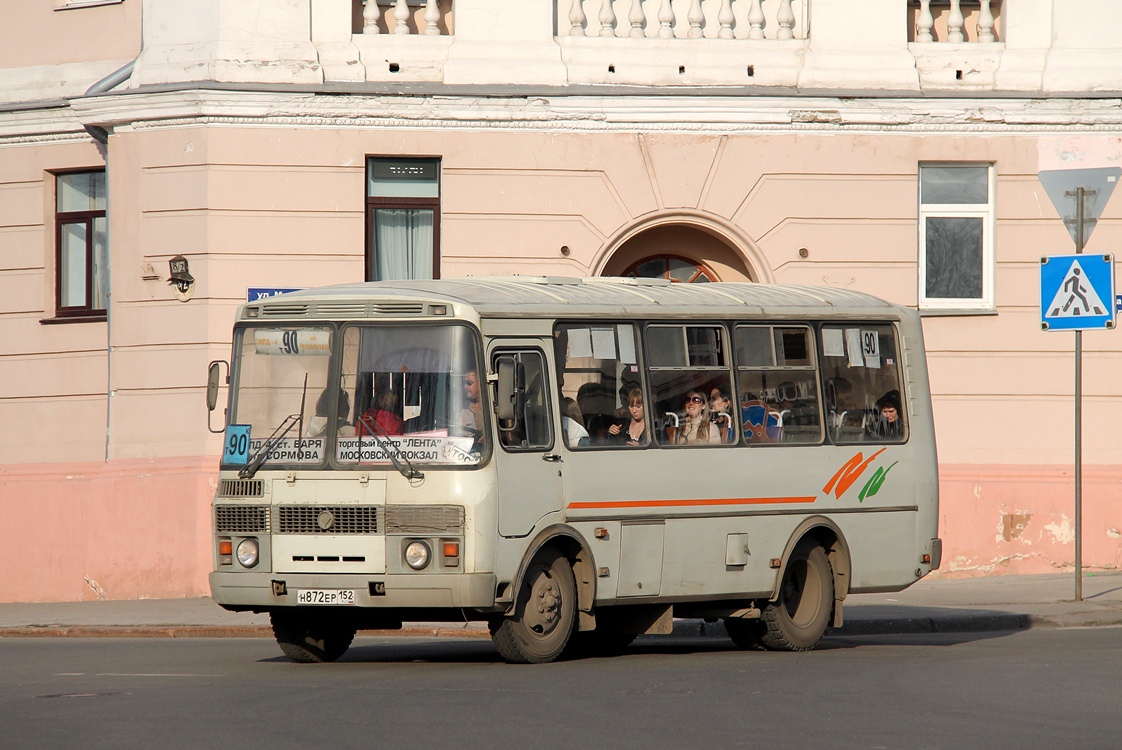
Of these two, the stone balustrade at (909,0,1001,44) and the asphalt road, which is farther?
the stone balustrade at (909,0,1001,44)

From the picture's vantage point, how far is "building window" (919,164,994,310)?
2000 cm

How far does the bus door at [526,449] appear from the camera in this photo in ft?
37.8

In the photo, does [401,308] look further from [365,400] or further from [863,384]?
[863,384]

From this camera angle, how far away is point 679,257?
68.4ft

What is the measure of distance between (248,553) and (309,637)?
3.24 ft

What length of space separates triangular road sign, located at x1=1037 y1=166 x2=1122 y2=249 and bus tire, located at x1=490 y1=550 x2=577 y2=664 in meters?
7.28

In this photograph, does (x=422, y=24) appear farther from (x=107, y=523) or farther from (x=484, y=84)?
(x=107, y=523)

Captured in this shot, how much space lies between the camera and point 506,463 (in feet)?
37.9

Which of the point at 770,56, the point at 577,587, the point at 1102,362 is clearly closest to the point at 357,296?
the point at 577,587

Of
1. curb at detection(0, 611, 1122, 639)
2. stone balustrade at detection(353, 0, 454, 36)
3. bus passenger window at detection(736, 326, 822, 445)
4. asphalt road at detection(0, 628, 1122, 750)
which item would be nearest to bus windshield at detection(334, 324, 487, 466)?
asphalt road at detection(0, 628, 1122, 750)

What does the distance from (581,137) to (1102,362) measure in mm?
6422

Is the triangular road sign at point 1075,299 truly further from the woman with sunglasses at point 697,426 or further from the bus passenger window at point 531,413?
the bus passenger window at point 531,413

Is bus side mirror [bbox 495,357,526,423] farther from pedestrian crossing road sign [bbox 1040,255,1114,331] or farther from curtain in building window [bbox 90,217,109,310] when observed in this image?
curtain in building window [bbox 90,217,109,310]

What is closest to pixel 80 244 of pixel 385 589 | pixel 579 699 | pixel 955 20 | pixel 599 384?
pixel 599 384
